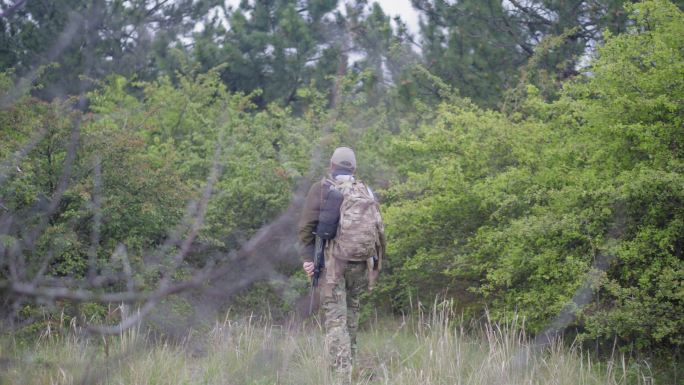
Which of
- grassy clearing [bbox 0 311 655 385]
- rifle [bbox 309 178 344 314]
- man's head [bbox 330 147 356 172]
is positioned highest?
man's head [bbox 330 147 356 172]

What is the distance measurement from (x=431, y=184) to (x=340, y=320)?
2.94 meters

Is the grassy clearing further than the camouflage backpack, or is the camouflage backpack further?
the camouflage backpack

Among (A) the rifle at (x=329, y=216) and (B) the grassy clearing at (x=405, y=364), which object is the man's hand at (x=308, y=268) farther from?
(B) the grassy clearing at (x=405, y=364)

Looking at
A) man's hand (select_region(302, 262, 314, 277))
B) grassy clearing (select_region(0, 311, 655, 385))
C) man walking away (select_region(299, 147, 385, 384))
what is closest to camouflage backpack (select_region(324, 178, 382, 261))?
man walking away (select_region(299, 147, 385, 384))

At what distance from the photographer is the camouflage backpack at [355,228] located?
5738 mm

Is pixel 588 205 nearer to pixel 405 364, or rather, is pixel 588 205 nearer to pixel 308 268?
pixel 405 364

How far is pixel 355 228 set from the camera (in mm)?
5738

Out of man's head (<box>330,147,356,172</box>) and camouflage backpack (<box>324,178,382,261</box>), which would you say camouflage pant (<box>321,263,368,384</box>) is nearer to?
camouflage backpack (<box>324,178,382,261</box>)

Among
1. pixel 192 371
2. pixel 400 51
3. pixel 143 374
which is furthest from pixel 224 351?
pixel 400 51

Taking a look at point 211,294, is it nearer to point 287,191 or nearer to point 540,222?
point 540,222

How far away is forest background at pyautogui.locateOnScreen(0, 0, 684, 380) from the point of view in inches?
67.8

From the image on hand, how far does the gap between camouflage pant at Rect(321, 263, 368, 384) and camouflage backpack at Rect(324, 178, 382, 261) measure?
6.7 inches

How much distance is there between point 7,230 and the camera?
1812 mm

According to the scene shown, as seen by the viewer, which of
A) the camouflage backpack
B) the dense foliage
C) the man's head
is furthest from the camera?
the dense foliage
